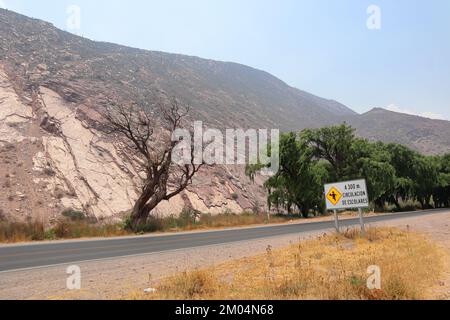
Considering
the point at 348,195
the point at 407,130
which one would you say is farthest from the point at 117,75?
the point at 407,130

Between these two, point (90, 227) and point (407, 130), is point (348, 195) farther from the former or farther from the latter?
point (407, 130)

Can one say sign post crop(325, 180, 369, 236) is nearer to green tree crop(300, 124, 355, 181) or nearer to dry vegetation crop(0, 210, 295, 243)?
dry vegetation crop(0, 210, 295, 243)

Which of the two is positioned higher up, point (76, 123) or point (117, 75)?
point (117, 75)

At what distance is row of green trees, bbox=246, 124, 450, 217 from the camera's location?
41156 millimetres

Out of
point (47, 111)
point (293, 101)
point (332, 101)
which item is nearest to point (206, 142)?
point (47, 111)

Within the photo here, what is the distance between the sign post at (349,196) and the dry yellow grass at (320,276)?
6.30 feet

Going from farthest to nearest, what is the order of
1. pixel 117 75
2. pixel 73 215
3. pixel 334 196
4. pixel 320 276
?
pixel 117 75 < pixel 73 215 < pixel 334 196 < pixel 320 276

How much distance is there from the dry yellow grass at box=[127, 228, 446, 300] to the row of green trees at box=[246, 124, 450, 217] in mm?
28328

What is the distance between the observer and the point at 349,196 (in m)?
14.9

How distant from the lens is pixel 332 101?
19625cm

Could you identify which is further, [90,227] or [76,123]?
[76,123]

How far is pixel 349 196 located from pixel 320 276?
24.7ft

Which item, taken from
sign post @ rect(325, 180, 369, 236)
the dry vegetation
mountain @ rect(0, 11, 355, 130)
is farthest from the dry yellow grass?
mountain @ rect(0, 11, 355, 130)

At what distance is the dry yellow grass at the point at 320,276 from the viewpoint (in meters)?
6.58
